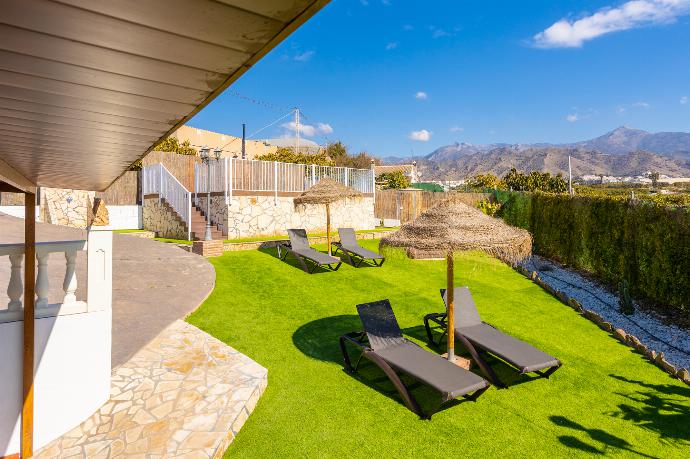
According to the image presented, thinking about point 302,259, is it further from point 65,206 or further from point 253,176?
point 65,206

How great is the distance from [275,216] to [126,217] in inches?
324

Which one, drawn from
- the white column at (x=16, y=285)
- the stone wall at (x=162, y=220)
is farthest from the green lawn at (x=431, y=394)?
the stone wall at (x=162, y=220)

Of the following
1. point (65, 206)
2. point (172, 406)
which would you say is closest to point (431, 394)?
point (172, 406)

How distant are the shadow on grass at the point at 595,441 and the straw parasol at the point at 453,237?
5.91 feet

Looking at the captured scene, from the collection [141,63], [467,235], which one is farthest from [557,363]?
[141,63]

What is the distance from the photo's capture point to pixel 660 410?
5.46 meters

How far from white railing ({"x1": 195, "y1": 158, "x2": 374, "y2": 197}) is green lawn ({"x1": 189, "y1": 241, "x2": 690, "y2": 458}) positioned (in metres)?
6.99

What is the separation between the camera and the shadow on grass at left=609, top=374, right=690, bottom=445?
5.03 m

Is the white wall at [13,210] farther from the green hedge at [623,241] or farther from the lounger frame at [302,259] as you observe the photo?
the green hedge at [623,241]

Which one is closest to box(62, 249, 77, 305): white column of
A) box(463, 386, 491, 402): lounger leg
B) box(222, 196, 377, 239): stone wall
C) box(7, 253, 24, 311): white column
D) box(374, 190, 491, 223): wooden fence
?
box(7, 253, 24, 311): white column

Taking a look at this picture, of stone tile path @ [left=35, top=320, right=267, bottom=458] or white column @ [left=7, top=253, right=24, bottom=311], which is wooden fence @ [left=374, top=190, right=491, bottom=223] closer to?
stone tile path @ [left=35, top=320, right=267, bottom=458]

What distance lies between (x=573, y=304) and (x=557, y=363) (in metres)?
4.09

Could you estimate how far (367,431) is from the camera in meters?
4.73

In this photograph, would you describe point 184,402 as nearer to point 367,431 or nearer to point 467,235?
point 367,431
